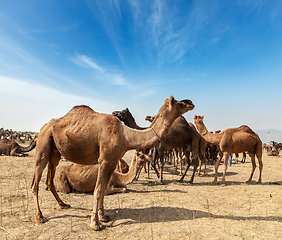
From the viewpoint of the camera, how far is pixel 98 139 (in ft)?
14.7

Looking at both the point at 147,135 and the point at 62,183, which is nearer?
the point at 147,135

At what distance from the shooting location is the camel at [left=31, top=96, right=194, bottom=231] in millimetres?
4348

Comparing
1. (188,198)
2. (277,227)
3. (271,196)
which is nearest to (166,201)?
(188,198)

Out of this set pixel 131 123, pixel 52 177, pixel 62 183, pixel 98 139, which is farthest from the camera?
pixel 131 123

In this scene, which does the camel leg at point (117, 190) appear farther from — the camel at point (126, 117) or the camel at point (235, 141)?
the camel at point (235, 141)

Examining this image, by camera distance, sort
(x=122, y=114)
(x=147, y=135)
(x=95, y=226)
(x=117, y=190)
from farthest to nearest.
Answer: (x=122, y=114)
(x=117, y=190)
(x=147, y=135)
(x=95, y=226)

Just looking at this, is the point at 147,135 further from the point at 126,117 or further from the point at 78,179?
the point at 126,117

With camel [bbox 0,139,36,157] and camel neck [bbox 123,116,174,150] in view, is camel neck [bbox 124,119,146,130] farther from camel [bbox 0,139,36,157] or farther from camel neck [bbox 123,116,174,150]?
camel [bbox 0,139,36,157]

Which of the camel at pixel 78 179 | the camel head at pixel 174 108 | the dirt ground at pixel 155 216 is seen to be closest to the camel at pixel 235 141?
the dirt ground at pixel 155 216

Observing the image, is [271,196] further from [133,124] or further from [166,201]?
[133,124]

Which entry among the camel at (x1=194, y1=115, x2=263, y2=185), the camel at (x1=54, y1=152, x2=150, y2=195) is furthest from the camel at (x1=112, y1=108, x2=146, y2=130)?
the camel at (x1=194, y1=115, x2=263, y2=185)

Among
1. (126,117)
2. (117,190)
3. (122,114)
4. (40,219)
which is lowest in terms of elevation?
(40,219)

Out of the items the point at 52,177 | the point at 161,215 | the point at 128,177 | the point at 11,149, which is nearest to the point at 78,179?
the point at 52,177

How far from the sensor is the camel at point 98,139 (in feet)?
14.3
